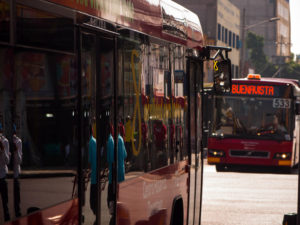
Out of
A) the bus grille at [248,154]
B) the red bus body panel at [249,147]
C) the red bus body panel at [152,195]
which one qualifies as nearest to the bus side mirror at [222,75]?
the red bus body panel at [152,195]

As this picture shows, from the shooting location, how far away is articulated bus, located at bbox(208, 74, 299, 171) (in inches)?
1020

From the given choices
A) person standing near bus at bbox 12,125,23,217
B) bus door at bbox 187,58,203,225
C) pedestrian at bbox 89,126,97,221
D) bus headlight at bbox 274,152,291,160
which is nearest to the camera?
person standing near bus at bbox 12,125,23,217

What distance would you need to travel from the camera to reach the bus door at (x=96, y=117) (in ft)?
16.9

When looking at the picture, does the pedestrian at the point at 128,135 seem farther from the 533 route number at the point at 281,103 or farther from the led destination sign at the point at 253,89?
the led destination sign at the point at 253,89

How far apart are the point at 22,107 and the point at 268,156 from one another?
2273cm

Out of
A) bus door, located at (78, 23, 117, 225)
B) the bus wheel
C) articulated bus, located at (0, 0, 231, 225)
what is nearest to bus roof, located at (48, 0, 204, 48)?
articulated bus, located at (0, 0, 231, 225)

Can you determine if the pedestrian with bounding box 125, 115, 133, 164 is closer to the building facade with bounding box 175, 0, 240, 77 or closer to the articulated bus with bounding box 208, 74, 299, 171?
the articulated bus with bounding box 208, 74, 299, 171

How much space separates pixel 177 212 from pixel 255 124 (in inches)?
704

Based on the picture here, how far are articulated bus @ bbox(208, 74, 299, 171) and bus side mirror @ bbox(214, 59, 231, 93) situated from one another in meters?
16.2

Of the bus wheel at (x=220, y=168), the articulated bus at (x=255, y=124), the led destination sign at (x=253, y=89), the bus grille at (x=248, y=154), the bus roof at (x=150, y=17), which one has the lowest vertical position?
the bus wheel at (x=220, y=168)

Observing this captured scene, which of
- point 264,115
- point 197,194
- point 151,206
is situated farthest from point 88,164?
point 264,115

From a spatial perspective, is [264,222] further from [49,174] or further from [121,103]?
[49,174]

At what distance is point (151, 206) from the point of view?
23.9 ft

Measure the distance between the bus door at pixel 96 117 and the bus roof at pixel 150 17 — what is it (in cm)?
16
